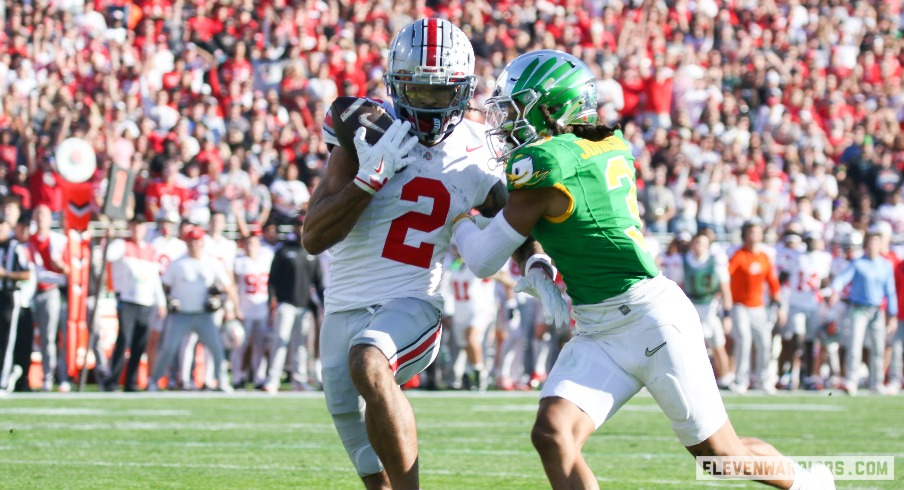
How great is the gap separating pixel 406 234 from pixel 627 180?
0.85 metres

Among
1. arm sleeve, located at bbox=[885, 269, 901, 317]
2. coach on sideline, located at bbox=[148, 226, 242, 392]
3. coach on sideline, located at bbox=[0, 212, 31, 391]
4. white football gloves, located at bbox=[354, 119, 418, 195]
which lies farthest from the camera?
arm sleeve, located at bbox=[885, 269, 901, 317]

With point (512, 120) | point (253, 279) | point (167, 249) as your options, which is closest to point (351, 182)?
point (512, 120)

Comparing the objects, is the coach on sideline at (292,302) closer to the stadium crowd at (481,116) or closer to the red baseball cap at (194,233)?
the stadium crowd at (481,116)

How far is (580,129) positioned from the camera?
4613 millimetres

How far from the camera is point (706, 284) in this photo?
45.3 ft

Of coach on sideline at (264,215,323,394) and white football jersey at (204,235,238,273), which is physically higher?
white football jersey at (204,235,238,273)

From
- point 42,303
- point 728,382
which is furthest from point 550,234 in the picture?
point 728,382

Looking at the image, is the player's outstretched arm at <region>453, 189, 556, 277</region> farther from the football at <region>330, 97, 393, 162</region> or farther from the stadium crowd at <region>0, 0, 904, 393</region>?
the stadium crowd at <region>0, 0, 904, 393</region>

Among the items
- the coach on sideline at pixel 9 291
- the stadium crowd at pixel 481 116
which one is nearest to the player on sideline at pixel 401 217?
the stadium crowd at pixel 481 116

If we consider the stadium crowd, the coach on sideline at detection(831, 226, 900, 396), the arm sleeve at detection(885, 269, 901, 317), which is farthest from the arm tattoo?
the arm sleeve at detection(885, 269, 901, 317)

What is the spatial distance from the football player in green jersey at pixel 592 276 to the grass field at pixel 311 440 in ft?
6.56

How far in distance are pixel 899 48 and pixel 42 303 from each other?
48.2ft

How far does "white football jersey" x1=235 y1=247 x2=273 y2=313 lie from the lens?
527 inches

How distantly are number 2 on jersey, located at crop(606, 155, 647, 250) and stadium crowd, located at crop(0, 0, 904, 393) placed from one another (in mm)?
7860
